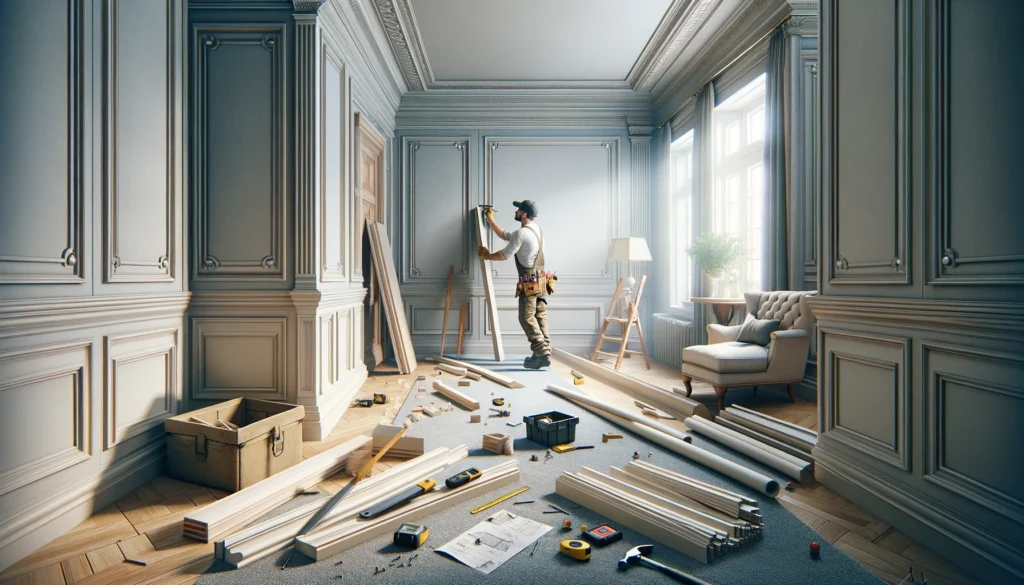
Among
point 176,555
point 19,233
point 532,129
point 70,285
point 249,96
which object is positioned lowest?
point 176,555

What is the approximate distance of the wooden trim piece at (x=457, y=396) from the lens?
3.95 m

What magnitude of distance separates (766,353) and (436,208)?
159 inches

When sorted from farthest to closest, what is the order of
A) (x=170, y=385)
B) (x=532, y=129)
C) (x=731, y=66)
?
(x=532, y=129)
(x=731, y=66)
(x=170, y=385)

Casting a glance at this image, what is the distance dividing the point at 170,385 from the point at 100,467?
595 millimetres

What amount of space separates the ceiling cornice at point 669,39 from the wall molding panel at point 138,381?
14.1 ft

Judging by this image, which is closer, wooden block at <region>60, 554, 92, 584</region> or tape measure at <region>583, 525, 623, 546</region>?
wooden block at <region>60, 554, 92, 584</region>

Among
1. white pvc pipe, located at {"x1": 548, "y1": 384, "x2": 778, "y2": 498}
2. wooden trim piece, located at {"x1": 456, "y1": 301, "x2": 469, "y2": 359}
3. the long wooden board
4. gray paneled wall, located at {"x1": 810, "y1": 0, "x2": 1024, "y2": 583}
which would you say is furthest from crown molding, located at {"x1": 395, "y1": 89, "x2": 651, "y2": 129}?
white pvc pipe, located at {"x1": 548, "y1": 384, "x2": 778, "y2": 498}

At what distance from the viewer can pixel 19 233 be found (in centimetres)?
195

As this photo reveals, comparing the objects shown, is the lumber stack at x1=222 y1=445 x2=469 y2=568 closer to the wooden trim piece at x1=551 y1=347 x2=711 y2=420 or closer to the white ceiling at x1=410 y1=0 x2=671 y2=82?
the wooden trim piece at x1=551 y1=347 x2=711 y2=420

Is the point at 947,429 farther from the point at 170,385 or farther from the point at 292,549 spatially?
the point at 170,385

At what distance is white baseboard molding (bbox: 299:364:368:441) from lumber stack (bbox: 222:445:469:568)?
0.98m

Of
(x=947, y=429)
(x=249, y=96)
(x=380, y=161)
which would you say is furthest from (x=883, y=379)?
(x=380, y=161)

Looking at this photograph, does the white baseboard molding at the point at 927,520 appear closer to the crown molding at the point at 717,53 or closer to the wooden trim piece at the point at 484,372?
the wooden trim piece at the point at 484,372

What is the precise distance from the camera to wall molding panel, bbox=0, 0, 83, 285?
192 centimetres
